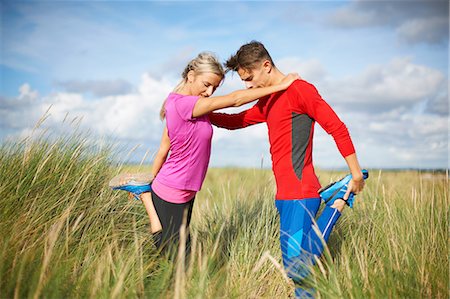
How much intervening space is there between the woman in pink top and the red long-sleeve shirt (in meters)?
0.14

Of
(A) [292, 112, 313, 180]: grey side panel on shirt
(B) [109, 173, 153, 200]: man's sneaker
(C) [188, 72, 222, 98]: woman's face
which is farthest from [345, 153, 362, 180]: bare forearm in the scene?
(B) [109, 173, 153, 200]: man's sneaker

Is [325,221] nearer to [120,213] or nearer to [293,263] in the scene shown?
[293,263]

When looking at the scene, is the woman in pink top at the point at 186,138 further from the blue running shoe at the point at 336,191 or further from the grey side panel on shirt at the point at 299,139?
the blue running shoe at the point at 336,191

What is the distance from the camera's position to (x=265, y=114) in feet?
10.9

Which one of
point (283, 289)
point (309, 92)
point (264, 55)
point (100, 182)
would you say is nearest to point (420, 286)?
point (283, 289)

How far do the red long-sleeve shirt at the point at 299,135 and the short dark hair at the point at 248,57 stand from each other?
312 mm

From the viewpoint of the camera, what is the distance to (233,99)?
117 inches

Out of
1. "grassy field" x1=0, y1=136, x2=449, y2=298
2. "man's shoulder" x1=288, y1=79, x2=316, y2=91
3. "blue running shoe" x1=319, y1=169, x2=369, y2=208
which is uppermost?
"man's shoulder" x1=288, y1=79, x2=316, y2=91

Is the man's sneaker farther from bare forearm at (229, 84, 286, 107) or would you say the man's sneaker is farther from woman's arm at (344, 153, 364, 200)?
woman's arm at (344, 153, 364, 200)

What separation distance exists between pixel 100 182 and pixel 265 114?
185 cm

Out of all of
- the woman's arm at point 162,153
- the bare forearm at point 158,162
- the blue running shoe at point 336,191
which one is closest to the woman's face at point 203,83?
the woman's arm at point 162,153

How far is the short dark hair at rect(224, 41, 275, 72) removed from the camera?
125 inches

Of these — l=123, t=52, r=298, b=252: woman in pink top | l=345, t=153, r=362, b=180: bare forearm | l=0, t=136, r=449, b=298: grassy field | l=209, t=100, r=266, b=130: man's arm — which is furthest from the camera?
l=209, t=100, r=266, b=130: man's arm

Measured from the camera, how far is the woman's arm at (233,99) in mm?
2955
